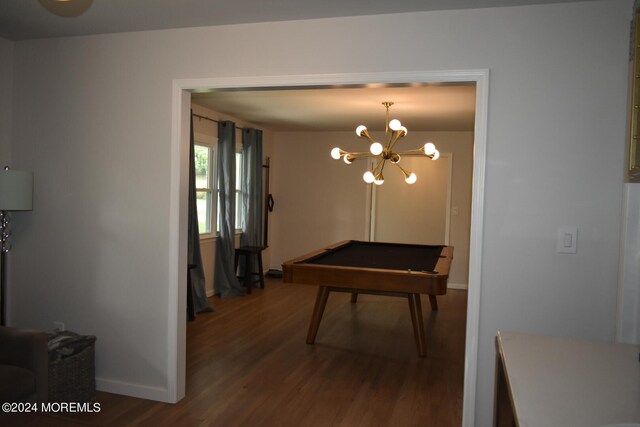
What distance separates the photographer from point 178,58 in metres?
3.13

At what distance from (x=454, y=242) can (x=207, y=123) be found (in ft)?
12.9

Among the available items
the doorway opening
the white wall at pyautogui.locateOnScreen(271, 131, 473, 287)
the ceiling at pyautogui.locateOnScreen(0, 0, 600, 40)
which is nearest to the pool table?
the doorway opening

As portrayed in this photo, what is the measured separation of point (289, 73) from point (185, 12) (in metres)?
0.66

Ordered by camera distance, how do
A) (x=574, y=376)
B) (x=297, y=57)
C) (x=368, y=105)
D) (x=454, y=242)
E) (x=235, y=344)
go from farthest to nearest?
(x=454, y=242) < (x=368, y=105) < (x=235, y=344) < (x=297, y=57) < (x=574, y=376)

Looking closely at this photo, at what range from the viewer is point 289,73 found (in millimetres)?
2900

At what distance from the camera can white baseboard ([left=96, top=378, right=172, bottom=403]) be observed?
10.6ft

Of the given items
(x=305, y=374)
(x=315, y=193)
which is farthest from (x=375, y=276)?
(x=315, y=193)

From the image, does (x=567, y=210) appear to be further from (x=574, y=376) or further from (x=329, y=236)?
(x=329, y=236)

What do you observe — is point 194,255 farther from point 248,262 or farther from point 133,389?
point 133,389

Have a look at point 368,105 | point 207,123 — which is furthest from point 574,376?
point 207,123

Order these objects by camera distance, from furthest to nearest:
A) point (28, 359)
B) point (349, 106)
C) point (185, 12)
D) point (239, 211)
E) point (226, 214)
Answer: point (239, 211), point (226, 214), point (349, 106), point (185, 12), point (28, 359)

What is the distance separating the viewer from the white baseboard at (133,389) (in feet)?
10.6

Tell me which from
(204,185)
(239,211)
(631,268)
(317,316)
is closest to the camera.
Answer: (631,268)

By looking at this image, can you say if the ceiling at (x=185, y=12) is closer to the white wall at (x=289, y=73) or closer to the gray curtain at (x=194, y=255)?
the white wall at (x=289, y=73)
